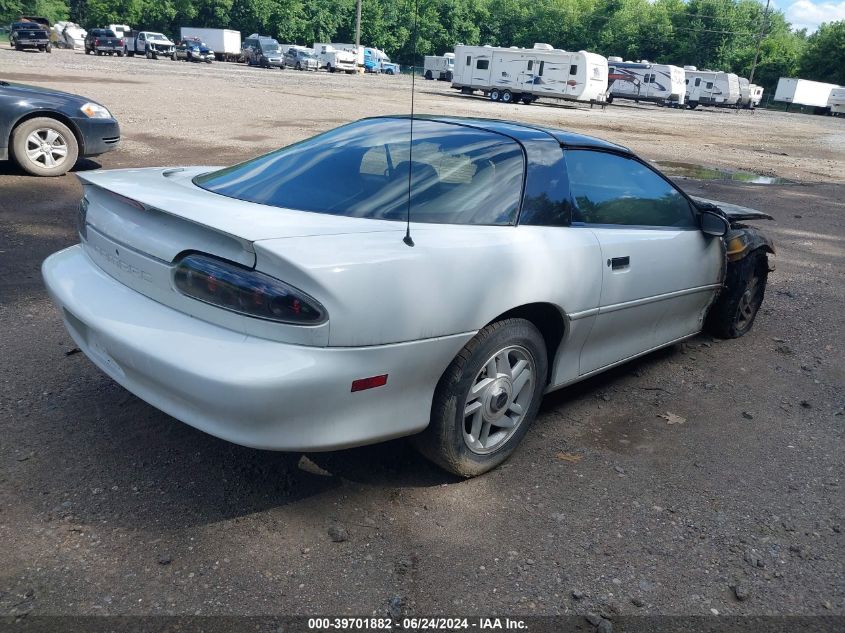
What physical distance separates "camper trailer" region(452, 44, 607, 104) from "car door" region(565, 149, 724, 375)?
110 ft

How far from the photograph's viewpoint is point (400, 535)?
2.75 metres

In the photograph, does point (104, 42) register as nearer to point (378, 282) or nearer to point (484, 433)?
point (484, 433)

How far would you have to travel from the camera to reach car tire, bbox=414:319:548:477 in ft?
9.48

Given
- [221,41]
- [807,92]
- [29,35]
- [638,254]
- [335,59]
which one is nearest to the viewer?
[638,254]

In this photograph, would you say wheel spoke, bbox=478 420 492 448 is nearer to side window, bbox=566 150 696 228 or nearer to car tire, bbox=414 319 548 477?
car tire, bbox=414 319 548 477

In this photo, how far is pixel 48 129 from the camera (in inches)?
337

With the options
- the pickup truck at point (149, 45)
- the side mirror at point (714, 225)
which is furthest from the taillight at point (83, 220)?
the pickup truck at point (149, 45)

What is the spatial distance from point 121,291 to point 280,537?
115 cm

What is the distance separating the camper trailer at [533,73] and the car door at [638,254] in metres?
33.4

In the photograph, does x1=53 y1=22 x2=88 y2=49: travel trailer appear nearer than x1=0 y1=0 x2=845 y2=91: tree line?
A: Yes

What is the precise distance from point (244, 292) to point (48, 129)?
294 inches

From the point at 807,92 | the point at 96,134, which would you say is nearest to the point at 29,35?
the point at 96,134

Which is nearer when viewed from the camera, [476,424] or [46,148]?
[476,424]

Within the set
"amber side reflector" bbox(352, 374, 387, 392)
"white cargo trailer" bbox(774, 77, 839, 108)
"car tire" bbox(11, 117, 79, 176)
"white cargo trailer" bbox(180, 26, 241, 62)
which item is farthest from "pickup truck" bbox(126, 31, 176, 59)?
"amber side reflector" bbox(352, 374, 387, 392)
